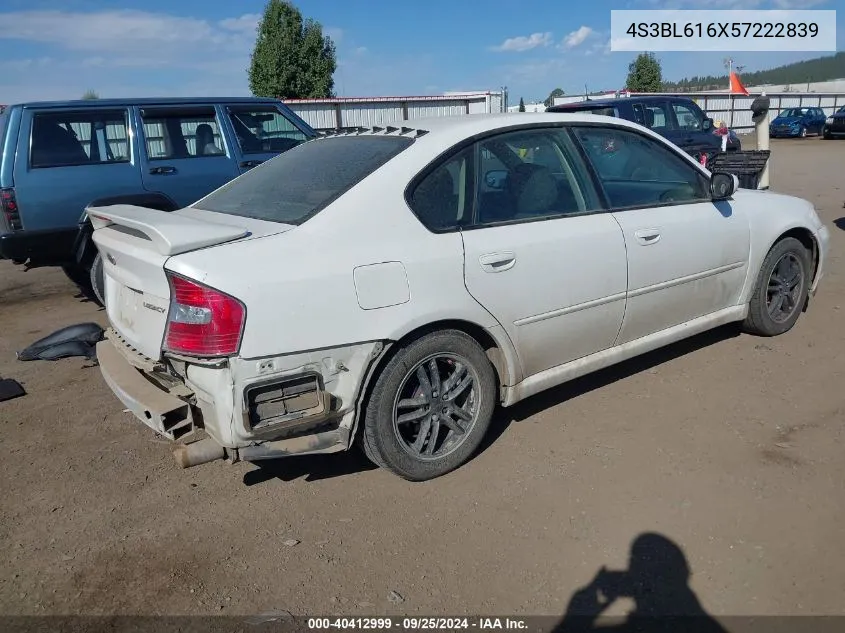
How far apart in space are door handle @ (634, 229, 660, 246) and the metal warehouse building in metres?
19.3

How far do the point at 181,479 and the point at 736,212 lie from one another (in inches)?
147

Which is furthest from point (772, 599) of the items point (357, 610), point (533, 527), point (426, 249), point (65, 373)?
point (65, 373)

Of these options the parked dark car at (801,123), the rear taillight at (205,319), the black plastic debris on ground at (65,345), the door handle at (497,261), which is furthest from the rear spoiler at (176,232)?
the parked dark car at (801,123)

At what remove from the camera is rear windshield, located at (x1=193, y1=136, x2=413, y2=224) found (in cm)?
325

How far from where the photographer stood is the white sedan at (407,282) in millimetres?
2807

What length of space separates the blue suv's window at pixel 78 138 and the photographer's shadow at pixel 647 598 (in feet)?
18.7

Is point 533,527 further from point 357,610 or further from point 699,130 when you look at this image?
point 699,130

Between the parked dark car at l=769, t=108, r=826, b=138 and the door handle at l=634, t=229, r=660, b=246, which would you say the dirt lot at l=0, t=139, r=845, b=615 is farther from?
the parked dark car at l=769, t=108, r=826, b=138

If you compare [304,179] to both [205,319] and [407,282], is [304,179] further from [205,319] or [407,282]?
[205,319]

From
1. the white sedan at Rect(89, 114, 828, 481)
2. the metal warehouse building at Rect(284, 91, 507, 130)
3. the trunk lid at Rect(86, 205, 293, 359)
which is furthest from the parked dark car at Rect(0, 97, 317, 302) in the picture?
the metal warehouse building at Rect(284, 91, 507, 130)

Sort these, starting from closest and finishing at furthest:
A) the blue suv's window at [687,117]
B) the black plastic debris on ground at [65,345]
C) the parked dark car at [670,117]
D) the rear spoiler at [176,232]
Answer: the rear spoiler at [176,232], the black plastic debris on ground at [65,345], the parked dark car at [670,117], the blue suv's window at [687,117]

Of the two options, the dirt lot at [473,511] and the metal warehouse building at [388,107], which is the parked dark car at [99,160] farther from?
the metal warehouse building at [388,107]

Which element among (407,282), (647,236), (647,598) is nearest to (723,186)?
(647,236)

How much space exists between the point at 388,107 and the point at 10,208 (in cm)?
1914
